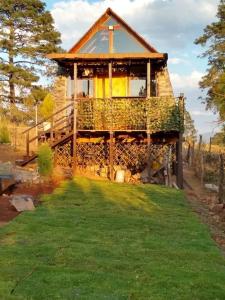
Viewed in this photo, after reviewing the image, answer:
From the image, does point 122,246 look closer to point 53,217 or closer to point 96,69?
point 53,217

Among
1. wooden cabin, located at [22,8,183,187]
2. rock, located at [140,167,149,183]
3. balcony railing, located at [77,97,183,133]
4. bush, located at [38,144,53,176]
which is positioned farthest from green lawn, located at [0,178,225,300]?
wooden cabin, located at [22,8,183,187]

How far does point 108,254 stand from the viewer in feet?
26.5

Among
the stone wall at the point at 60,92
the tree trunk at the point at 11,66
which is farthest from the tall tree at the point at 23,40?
the stone wall at the point at 60,92

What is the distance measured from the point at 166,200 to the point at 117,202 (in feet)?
5.64

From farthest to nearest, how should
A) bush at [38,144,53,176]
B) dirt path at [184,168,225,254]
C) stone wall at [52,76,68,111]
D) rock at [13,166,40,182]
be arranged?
stone wall at [52,76,68,111] → bush at [38,144,53,176] → rock at [13,166,40,182] → dirt path at [184,168,225,254]

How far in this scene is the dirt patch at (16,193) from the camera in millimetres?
11534

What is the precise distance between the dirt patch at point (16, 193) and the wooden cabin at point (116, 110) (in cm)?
397

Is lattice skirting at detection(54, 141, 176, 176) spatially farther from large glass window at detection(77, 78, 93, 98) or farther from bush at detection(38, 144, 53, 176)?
bush at detection(38, 144, 53, 176)

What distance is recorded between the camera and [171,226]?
1075 cm

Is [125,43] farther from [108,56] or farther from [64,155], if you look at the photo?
[64,155]

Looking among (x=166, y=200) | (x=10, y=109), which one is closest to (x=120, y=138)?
(x=166, y=200)

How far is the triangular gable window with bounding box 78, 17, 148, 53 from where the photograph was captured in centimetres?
2038

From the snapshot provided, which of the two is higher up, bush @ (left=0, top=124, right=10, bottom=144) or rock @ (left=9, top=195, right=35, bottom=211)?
bush @ (left=0, top=124, right=10, bottom=144)

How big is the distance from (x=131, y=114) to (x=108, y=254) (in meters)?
11.5
